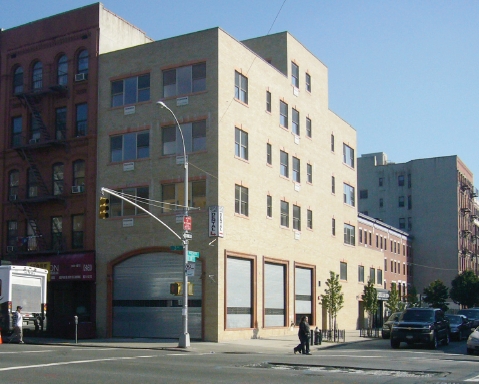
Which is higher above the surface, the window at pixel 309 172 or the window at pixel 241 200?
the window at pixel 309 172

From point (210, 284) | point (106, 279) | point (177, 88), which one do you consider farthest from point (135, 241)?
point (177, 88)

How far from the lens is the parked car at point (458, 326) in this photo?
39.8 m

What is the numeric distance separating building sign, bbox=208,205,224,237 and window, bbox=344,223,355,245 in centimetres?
2344

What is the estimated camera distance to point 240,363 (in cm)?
2231

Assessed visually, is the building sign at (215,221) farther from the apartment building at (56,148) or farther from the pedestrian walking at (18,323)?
the pedestrian walking at (18,323)

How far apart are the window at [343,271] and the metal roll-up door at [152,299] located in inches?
825

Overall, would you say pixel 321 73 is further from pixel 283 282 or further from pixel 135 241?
pixel 135 241

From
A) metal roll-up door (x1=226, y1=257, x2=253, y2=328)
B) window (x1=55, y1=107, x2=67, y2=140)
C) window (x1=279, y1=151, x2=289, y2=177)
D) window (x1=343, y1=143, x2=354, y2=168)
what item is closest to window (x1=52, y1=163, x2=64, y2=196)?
window (x1=55, y1=107, x2=67, y2=140)

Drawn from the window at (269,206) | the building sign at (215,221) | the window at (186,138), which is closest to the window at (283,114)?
the window at (269,206)

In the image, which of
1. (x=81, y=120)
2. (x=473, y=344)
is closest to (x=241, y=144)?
(x=81, y=120)

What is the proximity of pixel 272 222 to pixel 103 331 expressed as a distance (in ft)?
40.7

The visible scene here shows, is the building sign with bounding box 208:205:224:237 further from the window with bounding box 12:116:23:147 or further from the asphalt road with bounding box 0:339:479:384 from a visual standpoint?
the window with bounding box 12:116:23:147

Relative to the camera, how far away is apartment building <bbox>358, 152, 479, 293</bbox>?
92875mm

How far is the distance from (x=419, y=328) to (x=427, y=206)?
6704 centimetres
